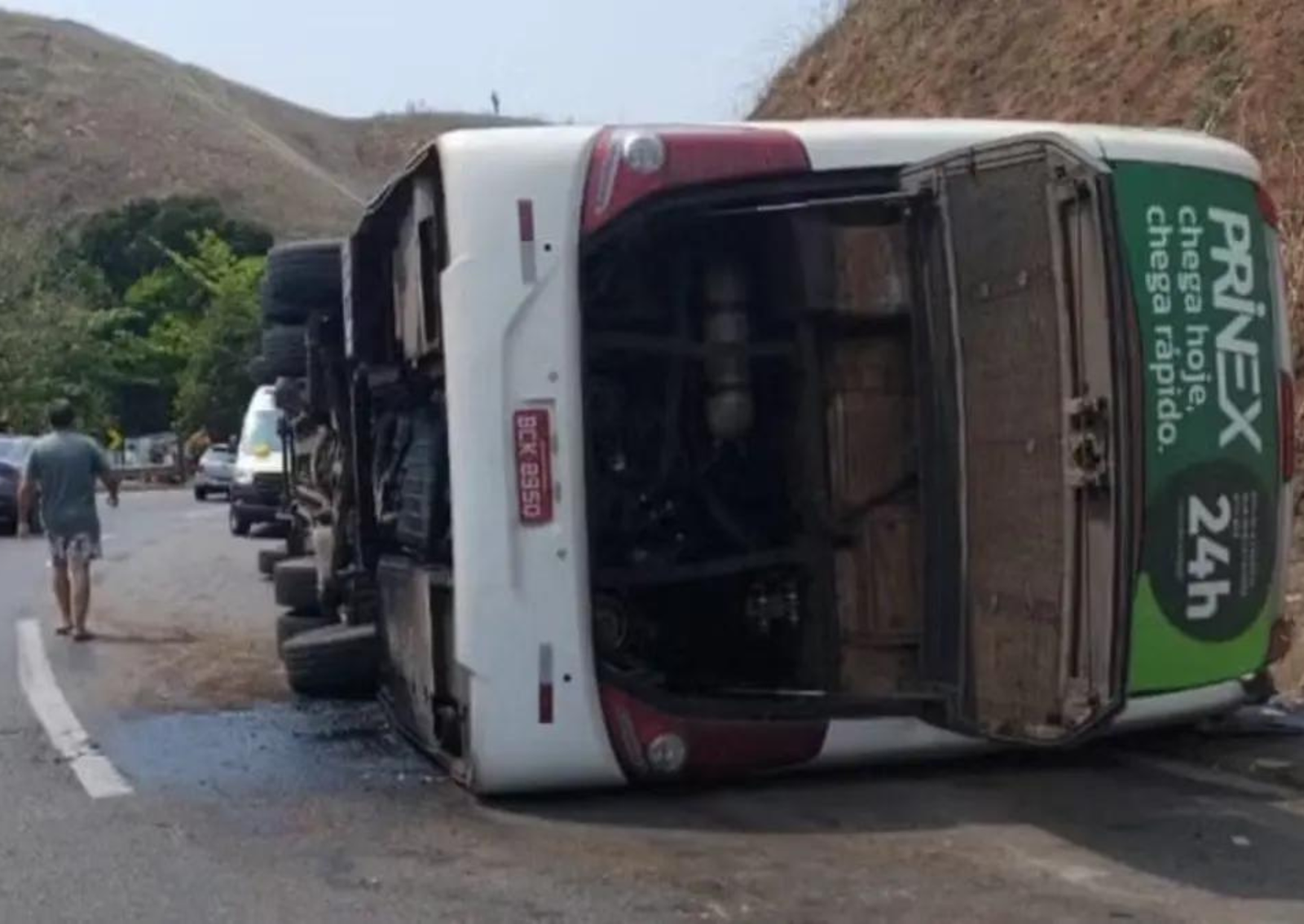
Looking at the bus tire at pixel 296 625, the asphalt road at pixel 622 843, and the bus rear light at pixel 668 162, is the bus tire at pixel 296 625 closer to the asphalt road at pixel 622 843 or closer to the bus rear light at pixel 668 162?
the asphalt road at pixel 622 843

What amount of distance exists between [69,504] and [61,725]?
457 centimetres

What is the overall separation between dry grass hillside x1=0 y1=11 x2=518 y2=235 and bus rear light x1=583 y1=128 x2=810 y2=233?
72.3 m

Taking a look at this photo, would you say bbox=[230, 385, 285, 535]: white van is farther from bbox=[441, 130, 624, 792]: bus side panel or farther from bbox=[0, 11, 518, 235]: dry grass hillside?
bbox=[0, 11, 518, 235]: dry grass hillside

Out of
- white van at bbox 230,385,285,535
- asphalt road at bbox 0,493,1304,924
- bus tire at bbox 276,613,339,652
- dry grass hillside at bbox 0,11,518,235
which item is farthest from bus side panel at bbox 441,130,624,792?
dry grass hillside at bbox 0,11,518,235

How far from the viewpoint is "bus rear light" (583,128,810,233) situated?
26.2 feet

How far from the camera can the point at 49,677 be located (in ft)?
42.9

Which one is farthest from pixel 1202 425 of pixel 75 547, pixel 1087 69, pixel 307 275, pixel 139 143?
pixel 139 143

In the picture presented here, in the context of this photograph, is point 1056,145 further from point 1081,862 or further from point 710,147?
point 1081,862

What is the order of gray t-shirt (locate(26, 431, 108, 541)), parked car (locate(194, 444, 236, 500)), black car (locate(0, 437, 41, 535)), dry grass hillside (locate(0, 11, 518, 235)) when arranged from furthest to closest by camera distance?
1. dry grass hillside (locate(0, 11, 518, 235))
2. parked car (locate(194, 444, 236, 500))
3. black car (locate(0, 437, 41, 535))
4. gray t-shirt (locate(26, 431, 108, 541))

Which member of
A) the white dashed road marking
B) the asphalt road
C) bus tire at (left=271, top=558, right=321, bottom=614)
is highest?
bus tire at (left=271, top=558, right=321, bottom=614)

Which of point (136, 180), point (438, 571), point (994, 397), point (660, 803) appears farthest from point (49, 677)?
point (136, 180)

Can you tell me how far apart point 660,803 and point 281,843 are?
1.30 meters

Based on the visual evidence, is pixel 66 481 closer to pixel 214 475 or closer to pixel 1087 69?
pixel 1087 69

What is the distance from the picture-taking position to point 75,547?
50.0 ft
